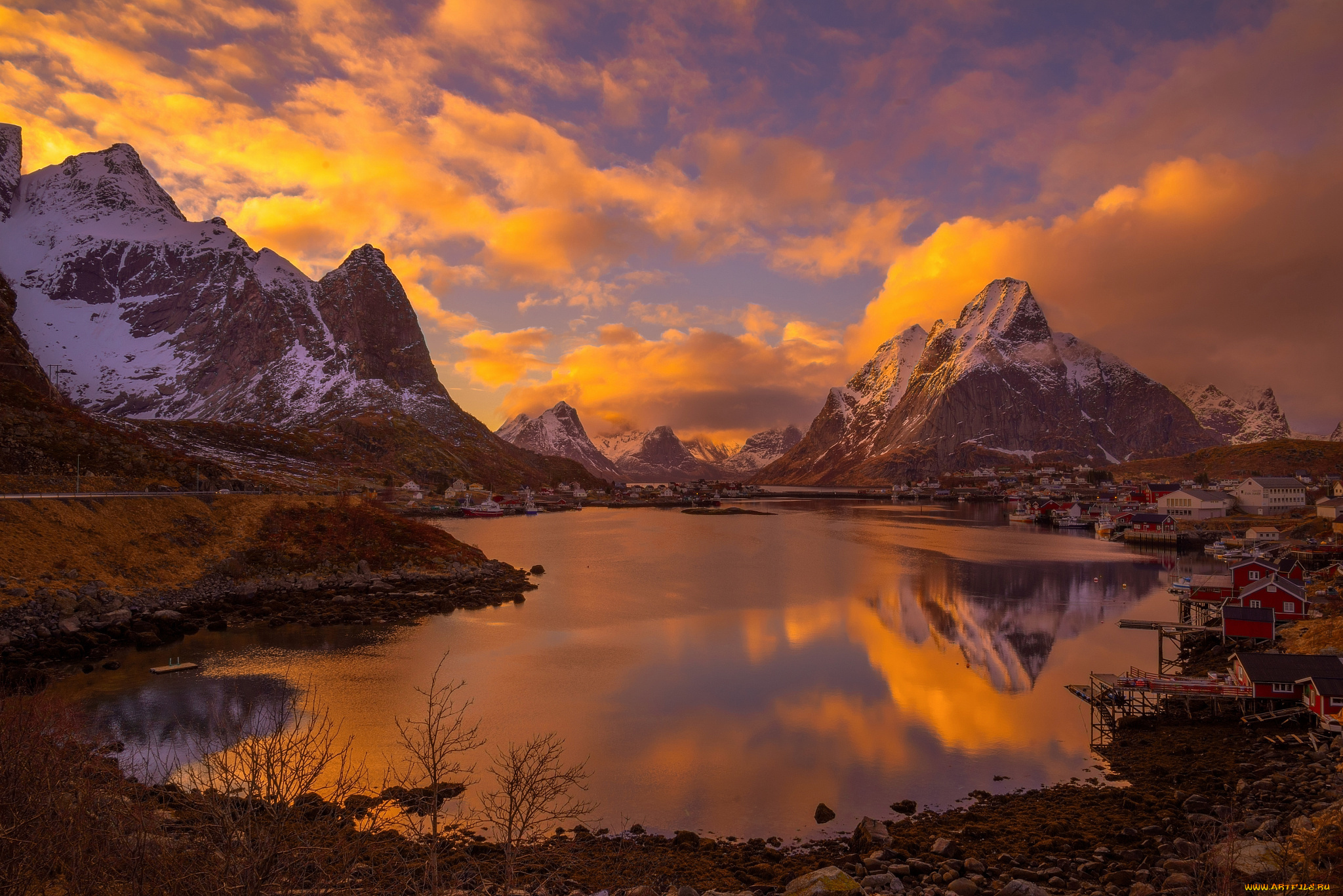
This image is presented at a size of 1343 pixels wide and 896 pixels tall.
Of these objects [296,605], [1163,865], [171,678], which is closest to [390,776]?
[171,678]

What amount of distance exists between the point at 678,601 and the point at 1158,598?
36.6 metres

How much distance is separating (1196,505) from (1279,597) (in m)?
84.6

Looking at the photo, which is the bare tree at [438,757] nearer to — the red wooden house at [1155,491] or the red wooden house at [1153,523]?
the red wooden house at [1153,523]

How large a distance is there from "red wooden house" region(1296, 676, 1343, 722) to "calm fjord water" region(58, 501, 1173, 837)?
714cm

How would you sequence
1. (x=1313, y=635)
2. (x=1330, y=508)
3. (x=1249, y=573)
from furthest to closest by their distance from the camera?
(x=1330, y=508), (x=1249, y=573), (x=1313, y=635)

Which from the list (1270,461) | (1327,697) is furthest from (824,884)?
(1270,461)

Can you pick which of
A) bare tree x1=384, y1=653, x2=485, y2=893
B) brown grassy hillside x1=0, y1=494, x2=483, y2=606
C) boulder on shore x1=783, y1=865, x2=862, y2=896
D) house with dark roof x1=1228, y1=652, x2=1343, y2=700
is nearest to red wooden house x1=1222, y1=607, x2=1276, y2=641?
house with dark roof x1=1228, y1=652, x2=1343, y2=700

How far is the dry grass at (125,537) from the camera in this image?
38750mm

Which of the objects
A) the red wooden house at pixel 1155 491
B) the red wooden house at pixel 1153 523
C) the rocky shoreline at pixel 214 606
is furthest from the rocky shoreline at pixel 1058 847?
the red wooden house at pixel 1155 491

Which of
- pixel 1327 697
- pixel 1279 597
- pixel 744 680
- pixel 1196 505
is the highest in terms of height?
pixel 1196 505

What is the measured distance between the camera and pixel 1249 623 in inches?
1391

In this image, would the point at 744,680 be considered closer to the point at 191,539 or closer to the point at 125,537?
the point at 191,539

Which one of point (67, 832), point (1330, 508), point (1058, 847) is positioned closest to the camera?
point (67, 832)

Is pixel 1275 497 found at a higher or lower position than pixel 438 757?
higher
